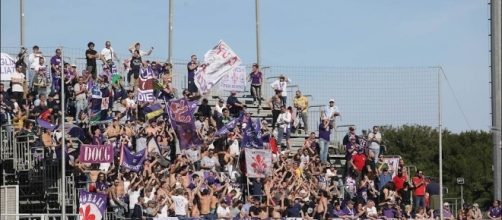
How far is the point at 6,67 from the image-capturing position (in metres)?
27.9

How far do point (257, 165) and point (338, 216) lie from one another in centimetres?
269

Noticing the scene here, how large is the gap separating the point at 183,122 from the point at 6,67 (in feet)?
14.4

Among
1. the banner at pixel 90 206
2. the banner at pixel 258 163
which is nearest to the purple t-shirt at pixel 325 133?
the banner at pixel 258 163

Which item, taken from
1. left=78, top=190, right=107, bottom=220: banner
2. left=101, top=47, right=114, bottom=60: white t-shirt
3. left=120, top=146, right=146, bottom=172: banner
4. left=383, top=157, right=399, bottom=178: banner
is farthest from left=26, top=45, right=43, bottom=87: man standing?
left=383, top=157, right=399, bottom=178: banner

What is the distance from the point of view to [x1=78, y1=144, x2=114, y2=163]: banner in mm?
26250

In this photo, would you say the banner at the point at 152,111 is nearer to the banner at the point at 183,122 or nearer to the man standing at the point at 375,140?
the banner at the point at 183,122

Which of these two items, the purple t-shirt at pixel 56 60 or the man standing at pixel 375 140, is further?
the man standing at pixel 375 140

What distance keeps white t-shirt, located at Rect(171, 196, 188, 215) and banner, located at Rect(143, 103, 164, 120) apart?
3.93 metres

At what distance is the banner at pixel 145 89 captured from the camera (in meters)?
30.0

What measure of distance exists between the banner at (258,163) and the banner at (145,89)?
8.95ft

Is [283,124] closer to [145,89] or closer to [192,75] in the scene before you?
[192,75]

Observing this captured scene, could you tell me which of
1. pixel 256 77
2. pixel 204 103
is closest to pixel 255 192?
pixel 204 103

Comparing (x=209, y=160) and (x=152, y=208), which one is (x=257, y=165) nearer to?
(x=209, y=160)

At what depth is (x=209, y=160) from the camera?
94.9ft
